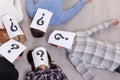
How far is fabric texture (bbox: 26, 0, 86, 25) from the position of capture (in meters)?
1.36

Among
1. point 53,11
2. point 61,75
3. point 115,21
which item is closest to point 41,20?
point 53,11

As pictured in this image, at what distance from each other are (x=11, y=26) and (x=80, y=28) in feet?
1.34

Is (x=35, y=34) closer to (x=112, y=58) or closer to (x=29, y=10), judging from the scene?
(x=29, y=10)

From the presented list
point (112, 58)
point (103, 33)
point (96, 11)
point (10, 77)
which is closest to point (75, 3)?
point (96, 11)

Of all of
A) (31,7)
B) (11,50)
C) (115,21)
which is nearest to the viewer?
(11,50)

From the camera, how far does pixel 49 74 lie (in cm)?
129

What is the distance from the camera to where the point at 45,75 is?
1.28 metres

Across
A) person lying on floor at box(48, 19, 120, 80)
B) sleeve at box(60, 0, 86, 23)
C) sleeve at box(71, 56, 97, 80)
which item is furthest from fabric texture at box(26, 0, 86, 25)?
sleeve at box(71, 56, 97, 80)

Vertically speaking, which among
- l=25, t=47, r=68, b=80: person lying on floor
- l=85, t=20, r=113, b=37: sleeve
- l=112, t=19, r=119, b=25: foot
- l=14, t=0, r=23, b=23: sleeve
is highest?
l=14, t=0, r=23, b=23: sleeve

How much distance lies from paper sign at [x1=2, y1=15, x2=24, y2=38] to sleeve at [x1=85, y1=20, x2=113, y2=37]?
0.38 meters

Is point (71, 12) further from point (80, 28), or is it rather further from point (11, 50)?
point (11, 50)

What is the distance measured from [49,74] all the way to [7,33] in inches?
11.8

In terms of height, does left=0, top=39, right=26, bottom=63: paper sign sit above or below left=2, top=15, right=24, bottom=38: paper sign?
below

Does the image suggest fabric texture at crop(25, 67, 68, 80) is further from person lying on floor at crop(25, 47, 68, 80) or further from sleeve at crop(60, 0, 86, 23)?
sleeve at crop(60, 0, 86, 23)
